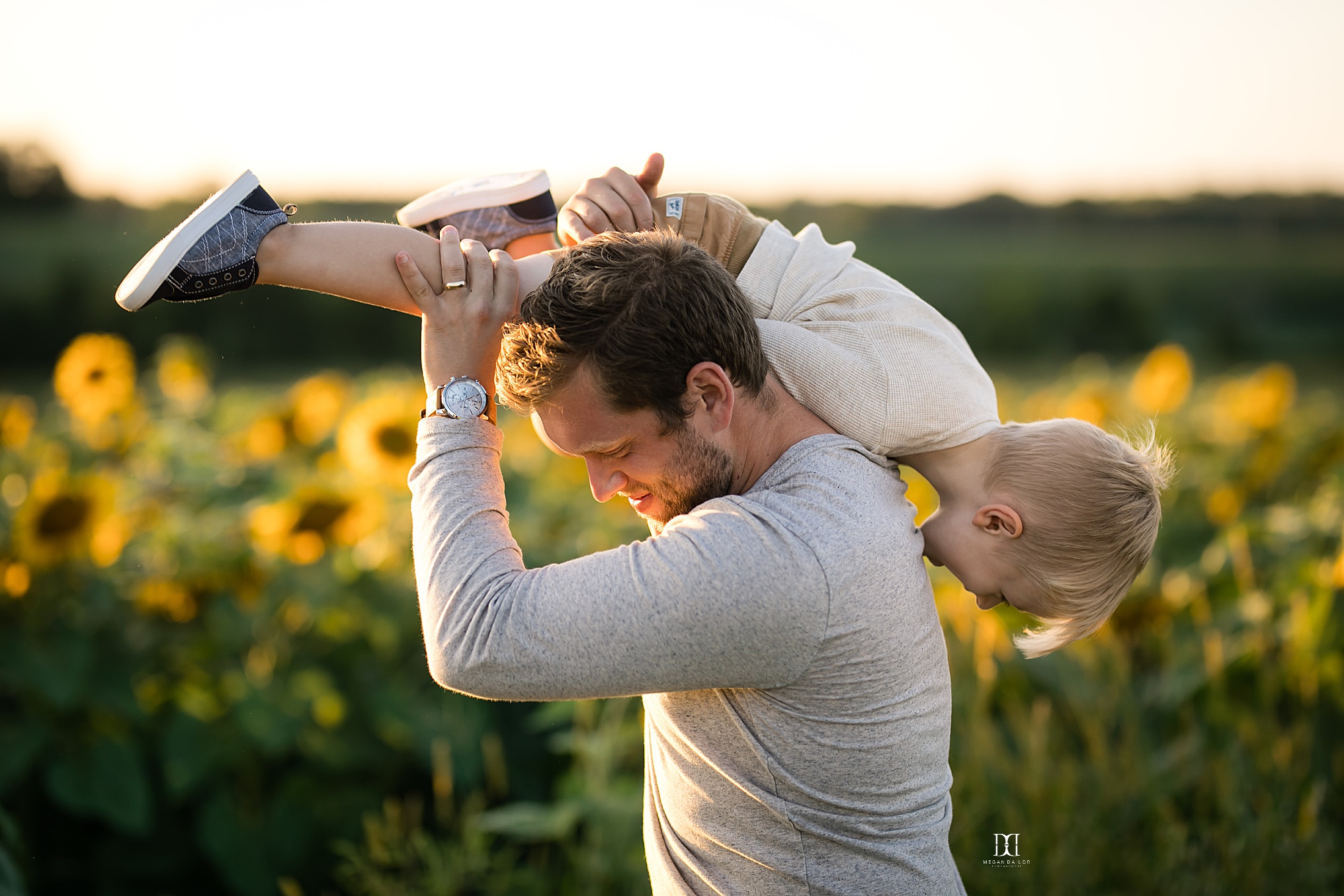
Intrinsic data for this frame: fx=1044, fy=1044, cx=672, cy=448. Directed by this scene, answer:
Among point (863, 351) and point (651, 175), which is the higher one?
point (651, 175)

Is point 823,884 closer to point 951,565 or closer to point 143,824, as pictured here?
point 951,565

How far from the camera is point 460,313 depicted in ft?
5.14

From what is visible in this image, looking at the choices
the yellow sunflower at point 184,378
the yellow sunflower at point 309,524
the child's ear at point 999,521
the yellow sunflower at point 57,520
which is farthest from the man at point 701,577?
the yellow sunflower at point 184,378

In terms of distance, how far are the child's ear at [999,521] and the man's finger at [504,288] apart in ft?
2.64

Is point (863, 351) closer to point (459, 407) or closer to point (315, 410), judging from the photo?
point (459, 407)

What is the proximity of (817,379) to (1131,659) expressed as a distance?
3.09 metres

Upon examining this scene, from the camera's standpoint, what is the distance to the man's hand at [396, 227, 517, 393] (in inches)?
61.1

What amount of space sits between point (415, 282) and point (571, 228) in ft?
0.99

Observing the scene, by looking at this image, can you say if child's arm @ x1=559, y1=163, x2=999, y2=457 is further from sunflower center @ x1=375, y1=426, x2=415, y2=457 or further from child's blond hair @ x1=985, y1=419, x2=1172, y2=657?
sunflower center @ x1=375, y1=426, x2=415, y2=457

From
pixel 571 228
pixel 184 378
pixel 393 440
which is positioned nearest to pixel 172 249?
pixel 571 228

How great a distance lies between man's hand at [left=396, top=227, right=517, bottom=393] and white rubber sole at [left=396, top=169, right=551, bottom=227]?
0.64 ft

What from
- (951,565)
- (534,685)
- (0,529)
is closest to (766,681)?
(534,685)

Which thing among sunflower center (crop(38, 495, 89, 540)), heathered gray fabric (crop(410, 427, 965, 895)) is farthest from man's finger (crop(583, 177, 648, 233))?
sunflower center (crop(38, 495, 89, 540))

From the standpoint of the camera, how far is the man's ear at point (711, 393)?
1.49 metres
